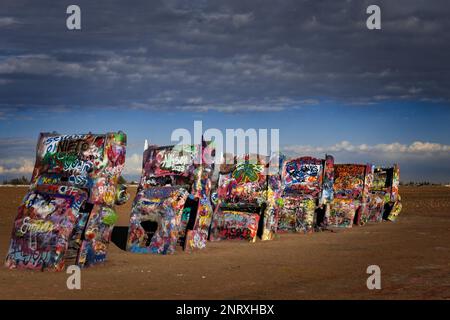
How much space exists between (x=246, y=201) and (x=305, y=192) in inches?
172

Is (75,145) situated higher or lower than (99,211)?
higher

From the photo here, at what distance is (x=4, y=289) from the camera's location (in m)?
11.7

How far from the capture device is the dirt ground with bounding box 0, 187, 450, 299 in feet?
37.1

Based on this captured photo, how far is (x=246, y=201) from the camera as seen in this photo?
864 inches

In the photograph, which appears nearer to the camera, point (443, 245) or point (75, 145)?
point (75, 145)

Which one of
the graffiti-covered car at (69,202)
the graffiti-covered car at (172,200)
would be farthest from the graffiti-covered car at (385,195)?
the graffiti-covered car at (69,202)

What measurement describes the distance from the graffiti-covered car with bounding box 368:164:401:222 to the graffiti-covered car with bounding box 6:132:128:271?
57.7ft

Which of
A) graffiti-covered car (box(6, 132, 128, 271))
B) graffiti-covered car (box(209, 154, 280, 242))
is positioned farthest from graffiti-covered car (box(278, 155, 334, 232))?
graffiti-covered car (box(6, 132, 128, 271))

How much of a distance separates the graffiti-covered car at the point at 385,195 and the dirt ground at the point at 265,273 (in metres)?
9.36

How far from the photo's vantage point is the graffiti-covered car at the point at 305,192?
2442cm

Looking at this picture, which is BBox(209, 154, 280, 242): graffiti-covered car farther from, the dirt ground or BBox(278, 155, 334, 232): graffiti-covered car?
BBox(278, 155, 334, 232): graffiti-covered car
